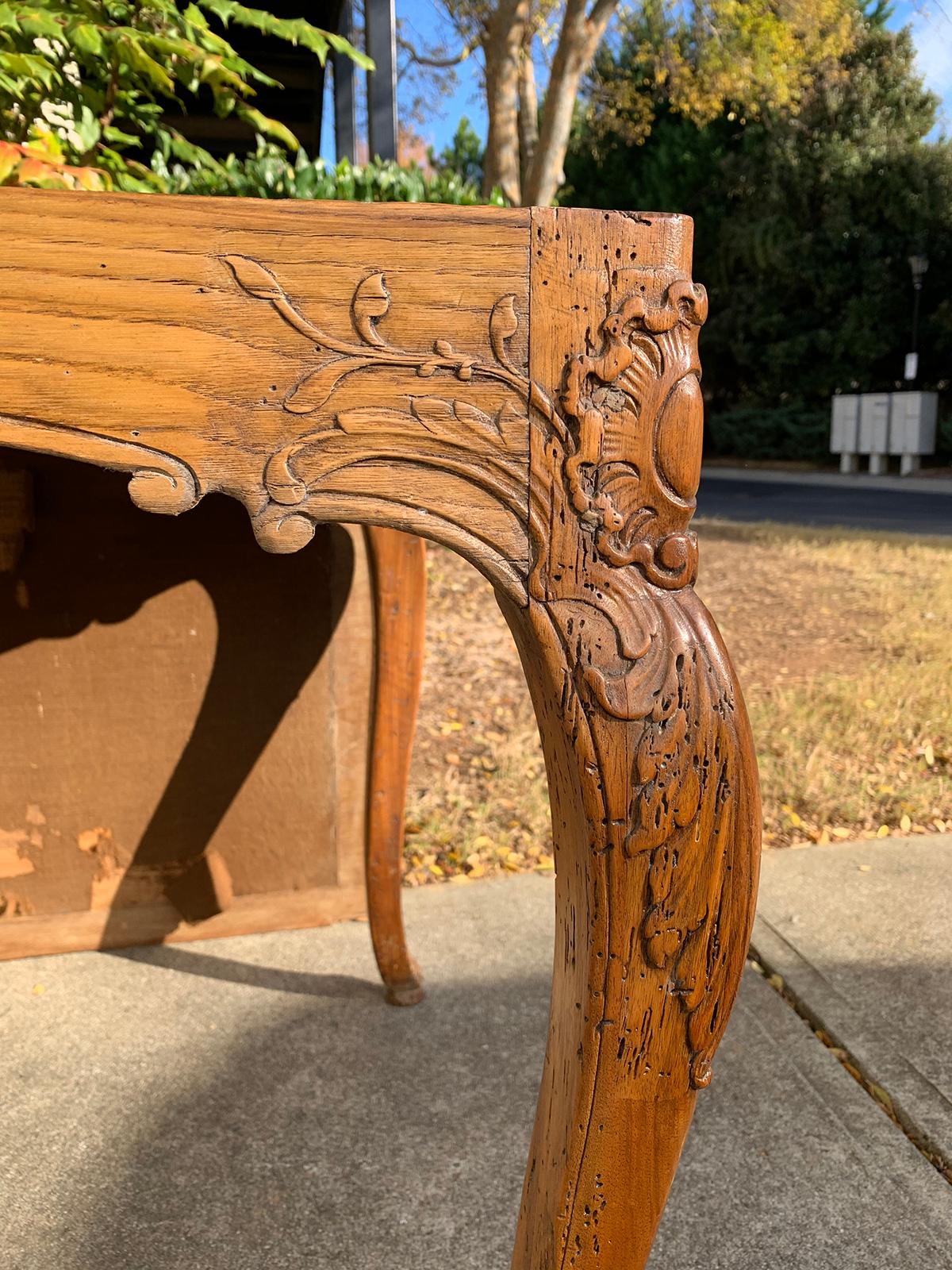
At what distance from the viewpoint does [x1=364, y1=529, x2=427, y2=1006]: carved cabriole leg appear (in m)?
1.81

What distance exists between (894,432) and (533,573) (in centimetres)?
1904

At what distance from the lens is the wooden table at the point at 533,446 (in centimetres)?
73

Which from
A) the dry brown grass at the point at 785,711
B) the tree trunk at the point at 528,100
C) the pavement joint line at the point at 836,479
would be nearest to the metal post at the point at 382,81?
the dry brown grass at the point at 785,711

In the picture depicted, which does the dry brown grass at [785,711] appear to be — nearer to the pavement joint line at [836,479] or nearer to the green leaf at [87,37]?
the green leaf at [87,37]

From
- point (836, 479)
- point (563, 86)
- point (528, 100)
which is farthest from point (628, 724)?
point (836, 479)

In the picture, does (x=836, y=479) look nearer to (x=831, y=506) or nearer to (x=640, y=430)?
(x=831, y=506)

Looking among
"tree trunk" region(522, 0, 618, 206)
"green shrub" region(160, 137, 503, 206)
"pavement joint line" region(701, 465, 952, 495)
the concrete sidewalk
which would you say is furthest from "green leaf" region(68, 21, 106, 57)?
"pavement joint line" region(701, 465, 952, 495)

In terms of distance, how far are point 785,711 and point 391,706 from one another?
2.44 metres

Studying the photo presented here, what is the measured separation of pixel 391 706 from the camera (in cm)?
186

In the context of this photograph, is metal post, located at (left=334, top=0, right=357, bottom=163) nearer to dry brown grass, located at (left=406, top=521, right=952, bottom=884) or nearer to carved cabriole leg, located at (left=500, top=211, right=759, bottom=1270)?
dry brown grass, located at (left=406, top=521, right=952, bottom=884)

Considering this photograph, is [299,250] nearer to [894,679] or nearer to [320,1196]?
[320,1196]

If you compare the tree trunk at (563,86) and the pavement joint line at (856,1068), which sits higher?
the tree trunk at (563,86)

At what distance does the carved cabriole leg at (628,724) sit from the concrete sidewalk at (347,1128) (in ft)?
2.06

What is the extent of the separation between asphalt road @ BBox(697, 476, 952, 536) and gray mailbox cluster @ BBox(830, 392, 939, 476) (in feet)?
10.9
